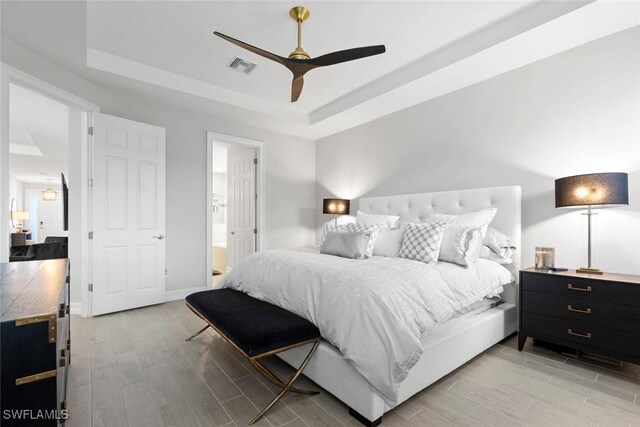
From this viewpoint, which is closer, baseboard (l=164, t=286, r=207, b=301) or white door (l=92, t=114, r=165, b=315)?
white door (l=92, t=114, r=165, b=315)

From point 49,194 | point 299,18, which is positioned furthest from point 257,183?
point 49,194

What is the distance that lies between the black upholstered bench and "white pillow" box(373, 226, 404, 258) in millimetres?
Answer: 1293

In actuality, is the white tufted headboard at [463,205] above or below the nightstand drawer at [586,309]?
above

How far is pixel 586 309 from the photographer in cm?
215

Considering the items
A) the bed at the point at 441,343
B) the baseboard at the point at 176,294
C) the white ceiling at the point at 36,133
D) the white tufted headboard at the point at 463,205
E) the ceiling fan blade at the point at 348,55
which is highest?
the white ceiling at the point at 36,133

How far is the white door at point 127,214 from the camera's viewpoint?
3.35 metres

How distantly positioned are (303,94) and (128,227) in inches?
110

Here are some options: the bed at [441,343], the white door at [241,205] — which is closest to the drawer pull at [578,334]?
the bed at [441,343]

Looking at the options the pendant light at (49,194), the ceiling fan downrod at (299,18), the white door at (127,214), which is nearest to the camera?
the ceiling fan downrod at (299,18)

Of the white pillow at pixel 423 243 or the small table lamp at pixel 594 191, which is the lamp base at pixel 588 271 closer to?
the small table lamp at pixel 594 191

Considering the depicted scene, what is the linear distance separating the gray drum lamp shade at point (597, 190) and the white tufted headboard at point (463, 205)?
551 millimetres

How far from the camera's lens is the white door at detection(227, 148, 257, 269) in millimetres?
4965

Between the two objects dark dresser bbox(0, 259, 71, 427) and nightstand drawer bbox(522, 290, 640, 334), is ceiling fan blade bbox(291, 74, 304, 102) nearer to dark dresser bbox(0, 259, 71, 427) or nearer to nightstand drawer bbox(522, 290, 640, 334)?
dark dresser bbox(0, 259, 71, 427)

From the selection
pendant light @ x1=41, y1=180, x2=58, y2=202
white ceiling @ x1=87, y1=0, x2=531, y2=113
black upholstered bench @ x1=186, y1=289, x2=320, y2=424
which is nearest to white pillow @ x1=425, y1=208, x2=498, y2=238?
white ceiling @ x1=87, y1=0, x2=531, y2=113
